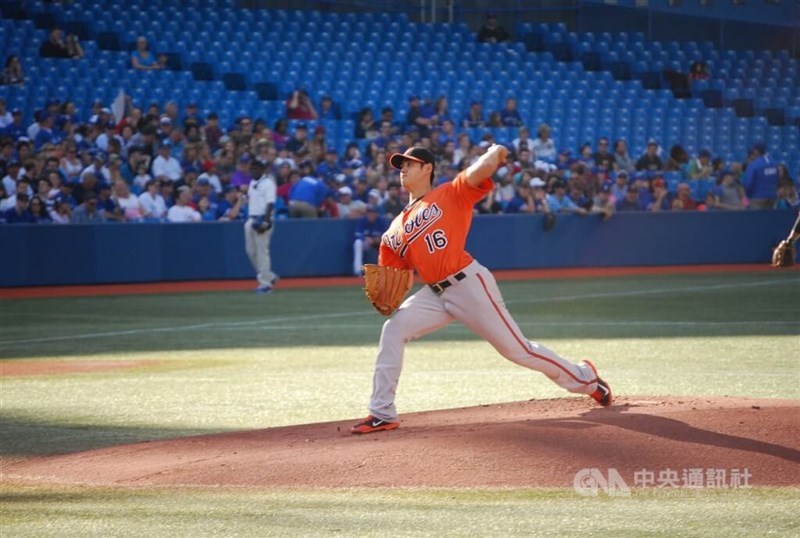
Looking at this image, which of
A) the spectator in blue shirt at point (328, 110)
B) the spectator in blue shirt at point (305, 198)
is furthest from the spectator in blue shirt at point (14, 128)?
the spectator in blue shirt at point (328, 110)

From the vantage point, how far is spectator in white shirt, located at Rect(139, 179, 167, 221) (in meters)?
21.7

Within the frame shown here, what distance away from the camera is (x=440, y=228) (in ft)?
25.4

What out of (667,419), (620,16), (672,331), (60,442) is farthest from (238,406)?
(620,16)

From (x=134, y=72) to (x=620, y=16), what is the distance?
1392 cm

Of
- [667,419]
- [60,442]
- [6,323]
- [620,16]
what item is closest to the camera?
[667,419]

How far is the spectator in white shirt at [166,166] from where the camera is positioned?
2225 centimetres

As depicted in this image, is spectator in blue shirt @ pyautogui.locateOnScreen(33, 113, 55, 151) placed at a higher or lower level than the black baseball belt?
higher

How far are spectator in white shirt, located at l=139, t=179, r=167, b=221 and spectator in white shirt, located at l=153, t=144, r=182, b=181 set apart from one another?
40 centimetres

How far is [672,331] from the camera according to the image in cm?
1452

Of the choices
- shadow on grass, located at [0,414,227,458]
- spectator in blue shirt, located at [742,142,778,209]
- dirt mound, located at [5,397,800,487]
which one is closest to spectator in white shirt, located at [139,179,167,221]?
spectator in blue shirt, located at [742,142,778,209]

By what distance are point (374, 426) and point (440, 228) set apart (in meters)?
1.28

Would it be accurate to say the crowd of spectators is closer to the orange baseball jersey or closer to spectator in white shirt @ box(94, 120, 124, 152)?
spectator in white shirt @ box(94, 120, 124, 152)

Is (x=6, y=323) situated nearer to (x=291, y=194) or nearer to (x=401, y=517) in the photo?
(x=291, y=194)

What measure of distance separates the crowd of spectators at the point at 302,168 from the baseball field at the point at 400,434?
590 cm
